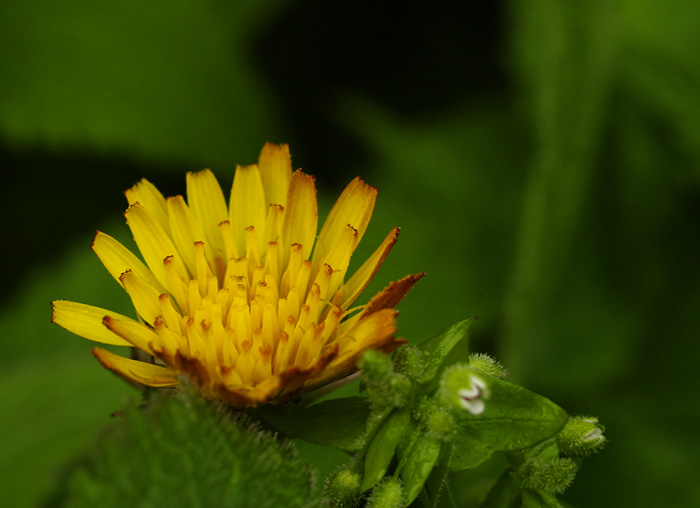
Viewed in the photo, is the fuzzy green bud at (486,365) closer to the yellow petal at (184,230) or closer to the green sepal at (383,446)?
the green sepal at (383,446)

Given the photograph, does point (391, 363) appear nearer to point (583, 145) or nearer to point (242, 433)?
point (242, 433)

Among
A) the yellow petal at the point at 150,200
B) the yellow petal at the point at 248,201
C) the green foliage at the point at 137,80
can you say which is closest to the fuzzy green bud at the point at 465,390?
the yellow petal at the point at 248,201

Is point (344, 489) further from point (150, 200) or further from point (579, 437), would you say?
point (150, 200)

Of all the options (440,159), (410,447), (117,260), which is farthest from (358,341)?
(440,159)

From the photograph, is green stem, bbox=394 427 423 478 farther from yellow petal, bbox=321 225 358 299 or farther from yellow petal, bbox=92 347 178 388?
yellow petal, bbox=92 347 178 388

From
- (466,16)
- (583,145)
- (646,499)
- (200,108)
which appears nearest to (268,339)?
(583,145)
